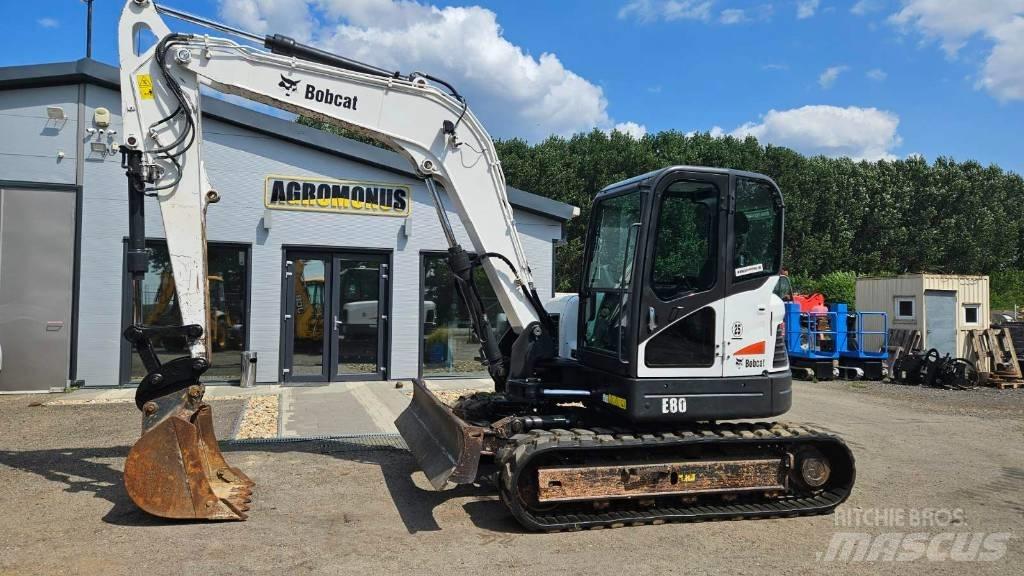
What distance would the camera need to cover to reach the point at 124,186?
1206 centimetres

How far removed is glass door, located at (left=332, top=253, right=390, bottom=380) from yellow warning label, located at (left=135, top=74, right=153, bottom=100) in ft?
23.5

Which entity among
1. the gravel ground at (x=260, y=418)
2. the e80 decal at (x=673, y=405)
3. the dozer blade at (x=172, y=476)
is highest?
the e80 decal at (x=673, y=405)

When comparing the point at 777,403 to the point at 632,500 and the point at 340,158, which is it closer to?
the point at 632,500

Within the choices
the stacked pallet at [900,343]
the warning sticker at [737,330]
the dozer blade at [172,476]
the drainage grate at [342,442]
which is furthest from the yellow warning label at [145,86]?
the stacked pallet at [900,343]

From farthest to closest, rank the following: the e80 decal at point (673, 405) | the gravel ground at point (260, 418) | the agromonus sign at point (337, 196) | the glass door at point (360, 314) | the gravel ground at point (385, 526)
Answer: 1. the glass door at point (360, 314)
2. the agromonus sign at point (337, 196)
3. the gravel ground at point (260, 418)
4. the e80 decal at point (673, 405)
5. the gravel ground at point (385, 526)

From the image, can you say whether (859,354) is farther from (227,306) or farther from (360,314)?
(227,306)

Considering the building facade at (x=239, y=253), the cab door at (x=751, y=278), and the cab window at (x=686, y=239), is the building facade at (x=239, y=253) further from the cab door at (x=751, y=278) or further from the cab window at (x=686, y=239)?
the cab door at (x=751, y=278)

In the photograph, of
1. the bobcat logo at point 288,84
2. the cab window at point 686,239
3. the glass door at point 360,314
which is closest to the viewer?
the cab window at point 686,239

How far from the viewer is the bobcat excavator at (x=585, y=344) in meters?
5.34

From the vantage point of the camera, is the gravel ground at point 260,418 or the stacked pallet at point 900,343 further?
the stacked pallet at point 900,343

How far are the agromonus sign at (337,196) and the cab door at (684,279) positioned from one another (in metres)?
8.29

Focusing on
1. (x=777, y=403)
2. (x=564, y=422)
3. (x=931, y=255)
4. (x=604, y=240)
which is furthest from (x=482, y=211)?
(x=931, y=255)

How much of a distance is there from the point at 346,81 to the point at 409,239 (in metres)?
7.08

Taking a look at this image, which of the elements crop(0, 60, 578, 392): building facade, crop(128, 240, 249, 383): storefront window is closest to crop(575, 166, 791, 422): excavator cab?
crop(0, 60, 578, 392): building facade
